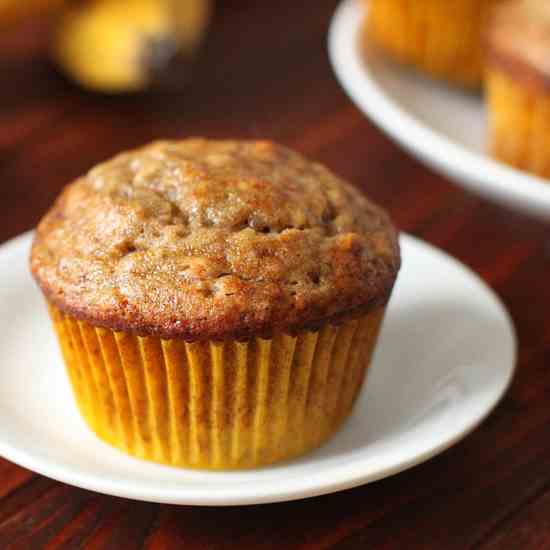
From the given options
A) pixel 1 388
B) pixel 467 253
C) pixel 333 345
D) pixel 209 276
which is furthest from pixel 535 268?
pixel 1 388

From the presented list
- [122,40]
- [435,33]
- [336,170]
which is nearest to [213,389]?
[336,170]

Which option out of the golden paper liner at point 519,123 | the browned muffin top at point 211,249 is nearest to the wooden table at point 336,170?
the golden paper liner at point 519,123

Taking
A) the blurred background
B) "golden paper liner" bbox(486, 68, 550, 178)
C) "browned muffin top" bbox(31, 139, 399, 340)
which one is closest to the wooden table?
the blurred background

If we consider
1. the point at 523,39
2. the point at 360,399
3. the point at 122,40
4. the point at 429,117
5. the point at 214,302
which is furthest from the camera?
the point at 122,40

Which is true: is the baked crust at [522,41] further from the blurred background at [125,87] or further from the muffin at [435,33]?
the blurred background at [125,87]

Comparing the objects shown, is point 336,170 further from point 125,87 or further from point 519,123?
point 125,87

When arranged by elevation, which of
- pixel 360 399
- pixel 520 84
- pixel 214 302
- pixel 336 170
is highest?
pixel 214 302

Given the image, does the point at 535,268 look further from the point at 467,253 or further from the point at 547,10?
the point at 547,10
